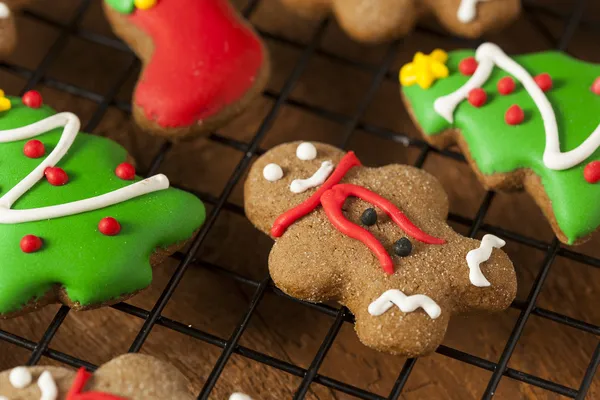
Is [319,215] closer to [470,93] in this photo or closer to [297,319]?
[297,319]

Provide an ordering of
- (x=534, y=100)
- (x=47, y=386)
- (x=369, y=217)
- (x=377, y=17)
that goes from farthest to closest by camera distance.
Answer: (x=377, y=17)
(x=534, y=100)
(x=369, y=217)
(x=47, y=386)

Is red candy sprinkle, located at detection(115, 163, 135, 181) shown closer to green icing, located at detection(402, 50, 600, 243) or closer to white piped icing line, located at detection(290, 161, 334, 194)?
white piped icing line, located at detection(290, 161, 334, 194)

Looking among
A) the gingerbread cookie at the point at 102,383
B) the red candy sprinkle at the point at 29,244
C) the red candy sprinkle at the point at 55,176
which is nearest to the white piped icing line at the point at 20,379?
the gingerbread cookie at the point at 102,383

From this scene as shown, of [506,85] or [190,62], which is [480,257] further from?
[190,62]

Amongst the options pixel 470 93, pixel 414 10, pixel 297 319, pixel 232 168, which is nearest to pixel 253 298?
pixel 297 319

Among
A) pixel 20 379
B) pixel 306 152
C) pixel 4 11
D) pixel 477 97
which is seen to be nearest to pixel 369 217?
pixel 306 152

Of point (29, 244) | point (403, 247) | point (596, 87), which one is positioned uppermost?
point (596, 87)

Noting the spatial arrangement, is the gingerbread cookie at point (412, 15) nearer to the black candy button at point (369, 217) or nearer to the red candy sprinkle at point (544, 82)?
the red candy sprinkle at point (544, 82)
